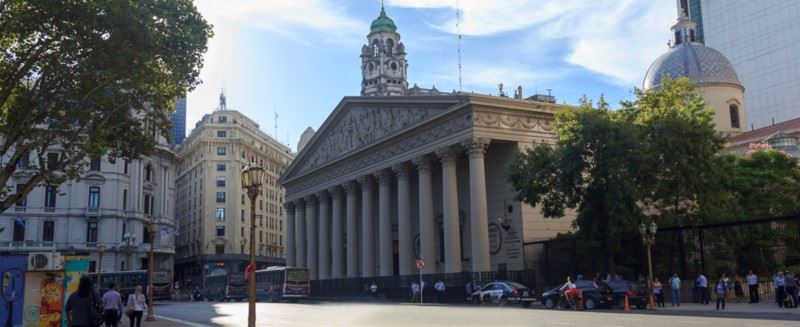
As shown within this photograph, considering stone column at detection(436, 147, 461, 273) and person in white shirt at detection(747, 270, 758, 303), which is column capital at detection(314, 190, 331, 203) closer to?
stone column at detection(436, 147, 461, 273)

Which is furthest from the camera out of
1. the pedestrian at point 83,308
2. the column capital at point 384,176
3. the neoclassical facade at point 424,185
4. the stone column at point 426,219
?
the column capital at point 384,176

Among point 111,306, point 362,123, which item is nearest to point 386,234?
point 362,123

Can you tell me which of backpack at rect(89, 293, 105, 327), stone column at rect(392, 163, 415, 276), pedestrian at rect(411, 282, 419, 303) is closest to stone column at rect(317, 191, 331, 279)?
stone column at rect(392, 163, 415, 276)

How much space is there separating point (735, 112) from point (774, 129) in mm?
3425

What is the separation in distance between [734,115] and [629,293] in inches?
1596

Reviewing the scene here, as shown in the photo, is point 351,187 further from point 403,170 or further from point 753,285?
point 753,285

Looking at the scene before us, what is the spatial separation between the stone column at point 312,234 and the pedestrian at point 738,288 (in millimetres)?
39183

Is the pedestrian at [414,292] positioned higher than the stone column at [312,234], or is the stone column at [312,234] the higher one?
the stone column at [312,234]

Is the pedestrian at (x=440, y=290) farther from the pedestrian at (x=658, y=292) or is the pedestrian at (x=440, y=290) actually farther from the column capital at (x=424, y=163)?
the pedestrian at (x=658, y=292)

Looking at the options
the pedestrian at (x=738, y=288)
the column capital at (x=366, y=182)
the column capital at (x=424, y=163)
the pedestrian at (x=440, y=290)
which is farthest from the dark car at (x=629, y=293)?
the column capital at (x=366, y=182)

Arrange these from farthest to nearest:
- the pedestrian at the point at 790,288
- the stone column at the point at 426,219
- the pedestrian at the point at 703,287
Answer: the stone column at the point at 426,219, the pedestrian at the point at 703,287, the pedestrian at the point at 790,288

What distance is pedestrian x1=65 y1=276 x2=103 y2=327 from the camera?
45.0 feet

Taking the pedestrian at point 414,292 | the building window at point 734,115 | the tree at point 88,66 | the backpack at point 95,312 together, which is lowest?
the pedestrian at point 414,292

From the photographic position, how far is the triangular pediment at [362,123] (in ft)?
154
